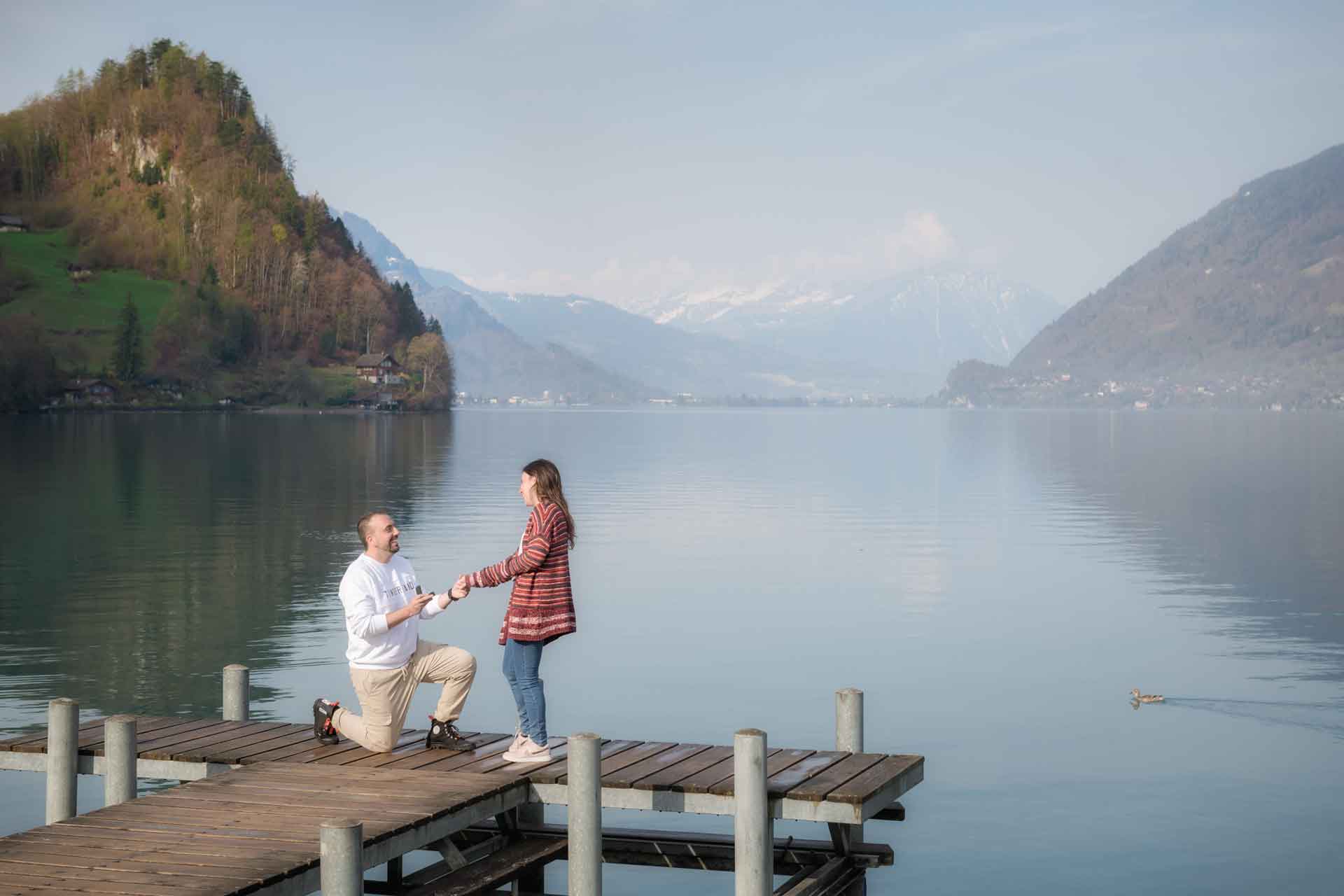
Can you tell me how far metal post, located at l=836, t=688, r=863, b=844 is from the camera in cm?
1489

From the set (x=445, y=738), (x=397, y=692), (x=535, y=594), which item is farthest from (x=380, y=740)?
(x=535, y=594)

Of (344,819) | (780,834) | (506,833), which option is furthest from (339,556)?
(344,819)

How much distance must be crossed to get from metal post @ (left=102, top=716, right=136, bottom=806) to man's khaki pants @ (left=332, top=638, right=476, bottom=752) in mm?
1795

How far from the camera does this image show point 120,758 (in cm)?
1365

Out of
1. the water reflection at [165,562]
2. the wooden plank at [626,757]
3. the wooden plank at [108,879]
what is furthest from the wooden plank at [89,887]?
the water reflection at [165,562]

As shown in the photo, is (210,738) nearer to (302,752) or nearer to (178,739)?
(178,739)

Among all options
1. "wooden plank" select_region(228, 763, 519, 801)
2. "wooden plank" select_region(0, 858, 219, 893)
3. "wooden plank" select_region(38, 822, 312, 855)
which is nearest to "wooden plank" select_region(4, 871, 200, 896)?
"wooden plank" select_region(0, 858, 219, 893)

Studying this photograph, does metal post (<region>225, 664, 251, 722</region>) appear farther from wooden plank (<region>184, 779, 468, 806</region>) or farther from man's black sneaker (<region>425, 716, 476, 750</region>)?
wooden plank (<region>184, 779, 468, 806</region>)

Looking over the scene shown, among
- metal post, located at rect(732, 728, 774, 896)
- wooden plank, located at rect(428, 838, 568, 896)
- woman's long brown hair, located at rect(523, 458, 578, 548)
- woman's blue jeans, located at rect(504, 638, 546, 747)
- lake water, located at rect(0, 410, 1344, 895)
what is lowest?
lake water, located at rect(0, 410, 1344, 895)

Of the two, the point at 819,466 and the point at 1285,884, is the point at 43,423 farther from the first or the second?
the point at 1285,884

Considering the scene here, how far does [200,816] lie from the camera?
12.2 m

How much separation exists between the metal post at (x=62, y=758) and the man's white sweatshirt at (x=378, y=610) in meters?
2.48

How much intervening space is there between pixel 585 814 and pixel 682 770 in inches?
51.7

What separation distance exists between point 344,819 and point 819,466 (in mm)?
95871
